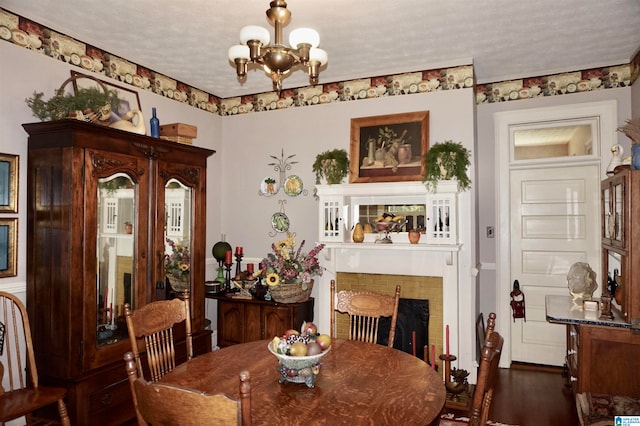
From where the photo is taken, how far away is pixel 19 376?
263 cm

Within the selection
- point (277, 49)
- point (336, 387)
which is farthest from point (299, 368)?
point (277, 49)

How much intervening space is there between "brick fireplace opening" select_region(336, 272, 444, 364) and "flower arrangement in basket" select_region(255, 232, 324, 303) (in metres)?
0.32

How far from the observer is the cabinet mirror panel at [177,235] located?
329cm

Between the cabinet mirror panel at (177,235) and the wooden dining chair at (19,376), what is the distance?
98cm

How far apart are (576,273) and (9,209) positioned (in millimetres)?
4080

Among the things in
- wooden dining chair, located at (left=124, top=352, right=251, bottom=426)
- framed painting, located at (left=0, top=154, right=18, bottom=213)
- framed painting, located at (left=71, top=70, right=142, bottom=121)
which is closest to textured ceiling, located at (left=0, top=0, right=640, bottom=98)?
framed painting, located at (left=71, top=70, right=142, bottom=121)

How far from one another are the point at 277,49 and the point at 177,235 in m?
1.91

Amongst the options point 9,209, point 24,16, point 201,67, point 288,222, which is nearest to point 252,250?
point 288,222

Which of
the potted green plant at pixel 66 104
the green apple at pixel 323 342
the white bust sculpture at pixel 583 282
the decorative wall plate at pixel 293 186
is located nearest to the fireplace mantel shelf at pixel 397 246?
the decorative wall plate at pixel 293 186

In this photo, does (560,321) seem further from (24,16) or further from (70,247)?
(24,16)

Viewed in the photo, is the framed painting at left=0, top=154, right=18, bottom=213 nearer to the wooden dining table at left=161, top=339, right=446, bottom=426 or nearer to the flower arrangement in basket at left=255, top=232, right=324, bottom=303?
the wooden dining table at left=161, top=339, right=446, bottom=426

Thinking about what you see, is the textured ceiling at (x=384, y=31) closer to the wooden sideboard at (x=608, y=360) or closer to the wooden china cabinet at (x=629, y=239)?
the wooden china cabinet at (x=629, y=239)

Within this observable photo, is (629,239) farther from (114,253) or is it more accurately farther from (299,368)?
(114,253)

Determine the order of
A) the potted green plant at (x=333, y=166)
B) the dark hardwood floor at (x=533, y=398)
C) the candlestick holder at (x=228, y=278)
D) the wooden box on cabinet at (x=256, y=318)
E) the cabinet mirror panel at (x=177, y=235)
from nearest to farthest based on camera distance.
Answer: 1. the dark hardwood floor at (x=533, y=398)
2. the cabinet mirror panel at (x=177, y=235)
3. the wooden box on cabinet at (x=256, y=318)
4. the potted green plant at (x=333, y=166)
5. the candlestick holder at (x=228, y=278)
